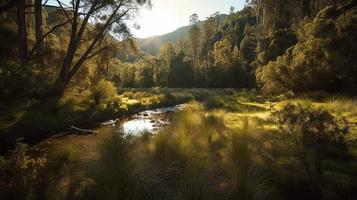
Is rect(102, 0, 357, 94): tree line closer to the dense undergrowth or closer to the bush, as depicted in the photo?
the dense undergrowth

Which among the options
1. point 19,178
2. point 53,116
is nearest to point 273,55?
point 53,116

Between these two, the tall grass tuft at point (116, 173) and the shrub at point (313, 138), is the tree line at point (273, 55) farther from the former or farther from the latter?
the tall grass tuft at point (116, 173)

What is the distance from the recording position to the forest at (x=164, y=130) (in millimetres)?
4691

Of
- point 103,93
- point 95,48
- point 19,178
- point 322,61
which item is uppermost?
point 95,48

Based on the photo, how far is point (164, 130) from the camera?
786cm

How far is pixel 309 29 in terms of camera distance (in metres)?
19.7

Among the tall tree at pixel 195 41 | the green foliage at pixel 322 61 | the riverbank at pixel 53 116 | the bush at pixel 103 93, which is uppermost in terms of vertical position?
the tall tree at pixel 195 41

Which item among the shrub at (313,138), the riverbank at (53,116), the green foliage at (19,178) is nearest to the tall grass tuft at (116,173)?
the green foliage at (19,178)

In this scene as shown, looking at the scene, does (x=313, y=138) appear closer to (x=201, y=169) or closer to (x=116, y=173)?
(x=201, y=169)

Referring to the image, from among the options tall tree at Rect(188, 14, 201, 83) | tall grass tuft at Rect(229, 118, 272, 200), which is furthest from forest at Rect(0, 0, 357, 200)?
tall tree at Rect(188, 14, 201, 83)

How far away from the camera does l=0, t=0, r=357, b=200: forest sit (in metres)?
4.69

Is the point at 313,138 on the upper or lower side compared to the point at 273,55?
lower

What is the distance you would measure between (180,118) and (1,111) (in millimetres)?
5761

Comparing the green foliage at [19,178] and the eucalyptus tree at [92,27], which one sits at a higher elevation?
the eucalyptus tree at [92,27]
